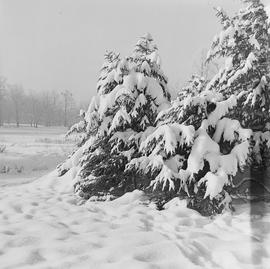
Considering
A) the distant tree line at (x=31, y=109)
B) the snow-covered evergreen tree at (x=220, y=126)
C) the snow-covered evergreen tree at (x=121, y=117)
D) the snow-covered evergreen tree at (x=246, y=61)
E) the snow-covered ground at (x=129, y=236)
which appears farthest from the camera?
the distant tree line at (x=31, y=109)

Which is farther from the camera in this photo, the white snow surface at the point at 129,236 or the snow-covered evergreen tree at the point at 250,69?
the snow-covered evergreen tree at the point at 250,69

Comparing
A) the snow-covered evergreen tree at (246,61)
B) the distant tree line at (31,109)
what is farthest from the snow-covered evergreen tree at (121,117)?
the distant tree line at (31,109)

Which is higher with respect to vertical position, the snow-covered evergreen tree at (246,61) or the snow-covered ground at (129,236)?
the snow-covered evergreen tree at (246,61)

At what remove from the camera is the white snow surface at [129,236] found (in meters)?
3.51

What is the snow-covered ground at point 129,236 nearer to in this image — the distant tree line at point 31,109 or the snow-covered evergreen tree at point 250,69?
the snow-covered evergreen tree at point 250,69

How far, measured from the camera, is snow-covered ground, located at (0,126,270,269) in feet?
11.5

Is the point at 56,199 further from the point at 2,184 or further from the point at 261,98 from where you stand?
the point at 261,98

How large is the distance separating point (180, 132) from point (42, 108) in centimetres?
8861

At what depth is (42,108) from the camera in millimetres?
90688

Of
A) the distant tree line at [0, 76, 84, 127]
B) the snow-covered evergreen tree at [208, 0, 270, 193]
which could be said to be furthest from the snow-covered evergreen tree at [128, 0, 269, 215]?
the distant tree line at [0, 76, 84, 127]

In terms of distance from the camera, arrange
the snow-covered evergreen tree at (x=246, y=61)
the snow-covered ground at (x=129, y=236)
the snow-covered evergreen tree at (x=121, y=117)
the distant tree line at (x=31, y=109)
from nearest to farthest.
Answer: the snow-covered ground at (x=129, y=236) < the snow-covered evergreen tree at (x=246, y=61) < the snow-covered evergreen tree at (x=121, y=117) < the distant tree line at (x=31, y=109)

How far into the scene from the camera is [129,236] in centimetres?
420

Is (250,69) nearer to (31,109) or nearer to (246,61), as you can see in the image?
(246,61)

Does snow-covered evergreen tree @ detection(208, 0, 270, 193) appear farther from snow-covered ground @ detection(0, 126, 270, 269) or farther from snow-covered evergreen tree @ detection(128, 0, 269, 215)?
snow-covered ground @ detection(0, 126, 270, 269)
